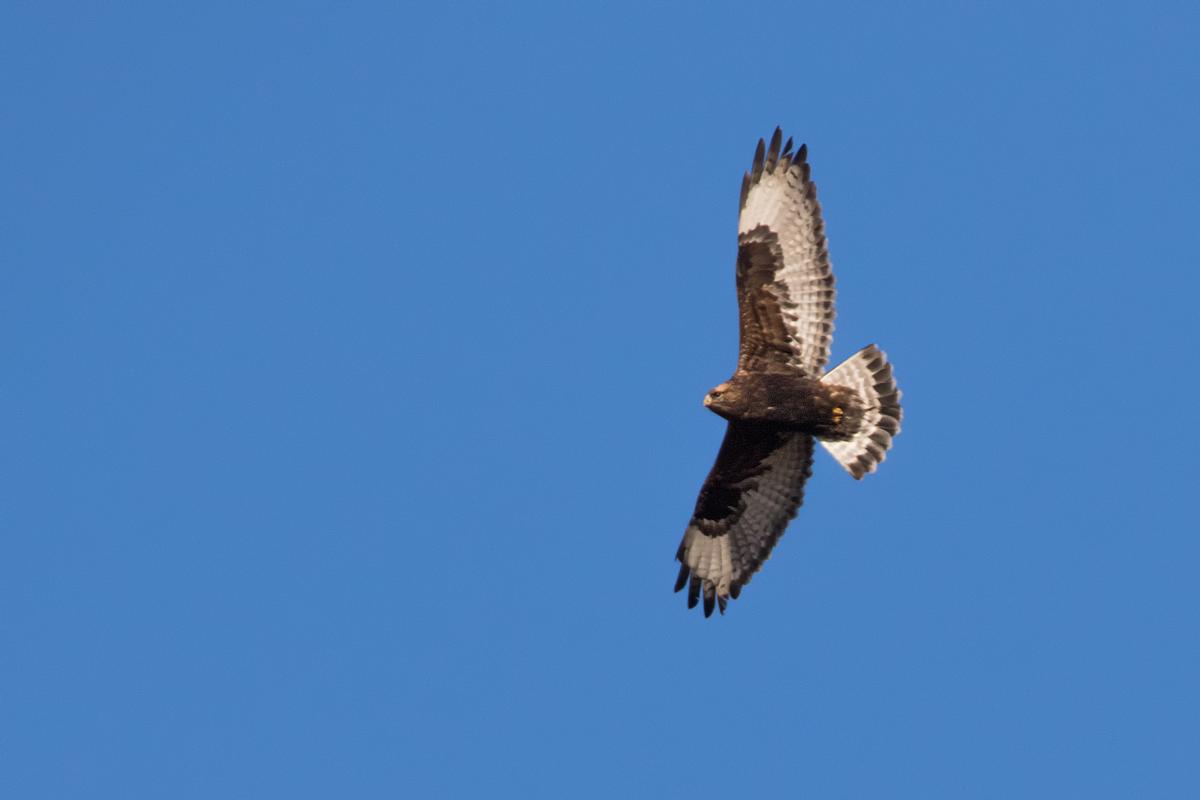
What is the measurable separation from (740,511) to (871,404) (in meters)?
1.57

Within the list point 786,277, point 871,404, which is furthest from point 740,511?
point 786,277

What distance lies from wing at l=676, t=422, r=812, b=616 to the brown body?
410mm

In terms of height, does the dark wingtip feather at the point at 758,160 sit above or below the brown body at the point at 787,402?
above

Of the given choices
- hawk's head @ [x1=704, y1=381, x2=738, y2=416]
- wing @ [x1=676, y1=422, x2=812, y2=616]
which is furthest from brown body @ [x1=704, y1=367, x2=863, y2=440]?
wing @ [x1=676, y1=422, x2=812, y2=616]

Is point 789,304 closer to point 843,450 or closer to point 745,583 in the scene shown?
point 843,450

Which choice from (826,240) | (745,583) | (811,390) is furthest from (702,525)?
(826,240)

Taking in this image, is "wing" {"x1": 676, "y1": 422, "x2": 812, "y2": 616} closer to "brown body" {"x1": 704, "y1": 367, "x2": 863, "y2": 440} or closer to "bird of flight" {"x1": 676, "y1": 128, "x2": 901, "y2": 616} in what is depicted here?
"bird of flight" {"x1": 676, "y1": 128, "x2": 901, "y2": 616}

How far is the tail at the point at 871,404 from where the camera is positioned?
15.6 metres

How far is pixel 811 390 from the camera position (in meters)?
15.6

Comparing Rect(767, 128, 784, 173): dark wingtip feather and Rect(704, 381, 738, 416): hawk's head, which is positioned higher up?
Rect(767, 128, 784, 173): dark wingtip feather

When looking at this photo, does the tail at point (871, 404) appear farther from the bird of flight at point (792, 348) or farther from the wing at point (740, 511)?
the wing at point (740, 511)

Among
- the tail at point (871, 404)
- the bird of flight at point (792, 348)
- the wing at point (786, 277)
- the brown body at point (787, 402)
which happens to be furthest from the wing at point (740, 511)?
the wing at point (786, 277)

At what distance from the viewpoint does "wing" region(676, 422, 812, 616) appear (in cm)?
1609

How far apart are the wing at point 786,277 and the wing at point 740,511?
2.51 ft
